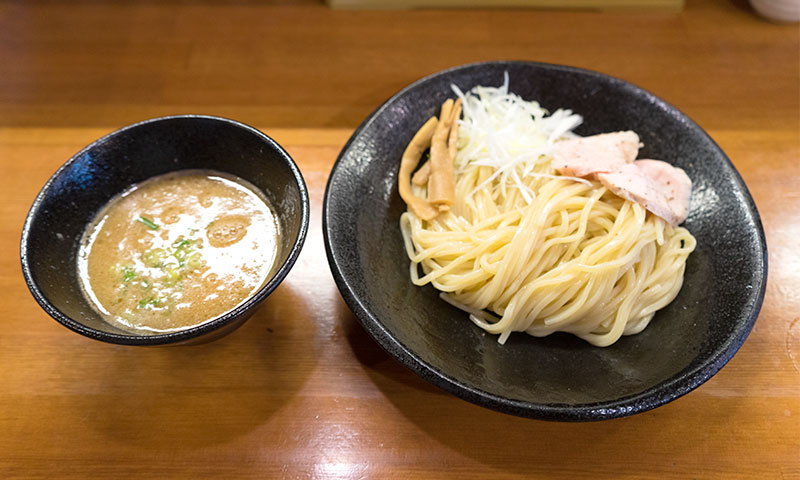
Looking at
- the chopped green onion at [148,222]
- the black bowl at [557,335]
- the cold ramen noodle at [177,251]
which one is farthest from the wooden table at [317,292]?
the chopped green onion at [148,222]

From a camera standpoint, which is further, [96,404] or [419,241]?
[419,241]

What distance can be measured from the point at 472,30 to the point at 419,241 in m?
1.68

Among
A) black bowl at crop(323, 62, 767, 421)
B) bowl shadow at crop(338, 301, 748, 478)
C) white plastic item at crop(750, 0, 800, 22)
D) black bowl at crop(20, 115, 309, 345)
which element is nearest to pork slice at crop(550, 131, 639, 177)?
black bowl at crop(323, 62, 767, 421)

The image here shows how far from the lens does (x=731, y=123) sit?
2.63 metres

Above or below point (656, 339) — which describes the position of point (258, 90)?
above

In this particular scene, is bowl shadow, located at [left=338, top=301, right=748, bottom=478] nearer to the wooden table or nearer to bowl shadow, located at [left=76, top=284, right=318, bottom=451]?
the wooden table

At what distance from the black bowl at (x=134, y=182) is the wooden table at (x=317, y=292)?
1.07ft

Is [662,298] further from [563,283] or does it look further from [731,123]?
[731,123]

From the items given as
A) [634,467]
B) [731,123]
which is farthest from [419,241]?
[731,123]

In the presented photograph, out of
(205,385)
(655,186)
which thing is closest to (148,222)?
(205,385)

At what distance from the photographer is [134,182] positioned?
1.89 metres

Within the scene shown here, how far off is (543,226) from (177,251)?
1236 mm

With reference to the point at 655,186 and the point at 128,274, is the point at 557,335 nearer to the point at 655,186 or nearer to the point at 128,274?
the point at 655,186

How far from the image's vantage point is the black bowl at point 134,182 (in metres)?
1.48
